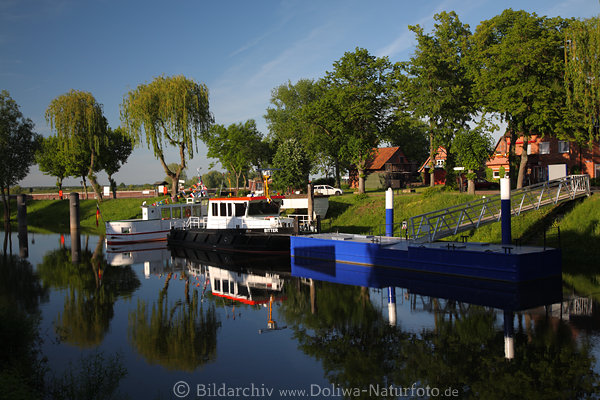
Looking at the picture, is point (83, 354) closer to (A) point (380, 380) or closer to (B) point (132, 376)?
(B) point (132, 376)

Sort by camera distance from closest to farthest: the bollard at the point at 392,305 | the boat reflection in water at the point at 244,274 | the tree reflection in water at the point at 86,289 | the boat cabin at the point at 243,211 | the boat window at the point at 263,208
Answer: the tree reflection in water at the point at 86,289 → the bollard at the point at 392,305 → the boat reflection in water at the point at 244,274 → the boat cabin at the point at 243,211 → the boat window at the point at 263,208

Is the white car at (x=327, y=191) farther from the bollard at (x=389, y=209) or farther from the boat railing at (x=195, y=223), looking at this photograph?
the bollard at (x=389, y=209)

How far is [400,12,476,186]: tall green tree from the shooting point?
3931 centimetres

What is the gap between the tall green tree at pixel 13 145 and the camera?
56281 millimetres

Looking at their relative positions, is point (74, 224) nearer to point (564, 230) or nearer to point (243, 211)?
point (243, 211)

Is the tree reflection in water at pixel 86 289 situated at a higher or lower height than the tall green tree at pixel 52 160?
lower

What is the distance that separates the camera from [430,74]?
39.7 m

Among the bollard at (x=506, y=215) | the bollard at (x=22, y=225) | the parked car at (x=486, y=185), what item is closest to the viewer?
the bollard at (x=506, y=215)

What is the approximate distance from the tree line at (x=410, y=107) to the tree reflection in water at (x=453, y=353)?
22289mm

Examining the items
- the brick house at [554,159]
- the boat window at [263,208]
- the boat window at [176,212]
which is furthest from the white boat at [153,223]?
the brick house at [554,159]

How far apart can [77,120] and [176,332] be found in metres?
48.8

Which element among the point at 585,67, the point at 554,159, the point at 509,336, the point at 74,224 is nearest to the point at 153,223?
the point at 74,224

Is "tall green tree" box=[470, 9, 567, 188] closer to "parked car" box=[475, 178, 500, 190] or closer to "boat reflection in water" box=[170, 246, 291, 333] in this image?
"parked car" box=[475, 178, 500, 190]

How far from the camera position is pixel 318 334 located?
14.1m
